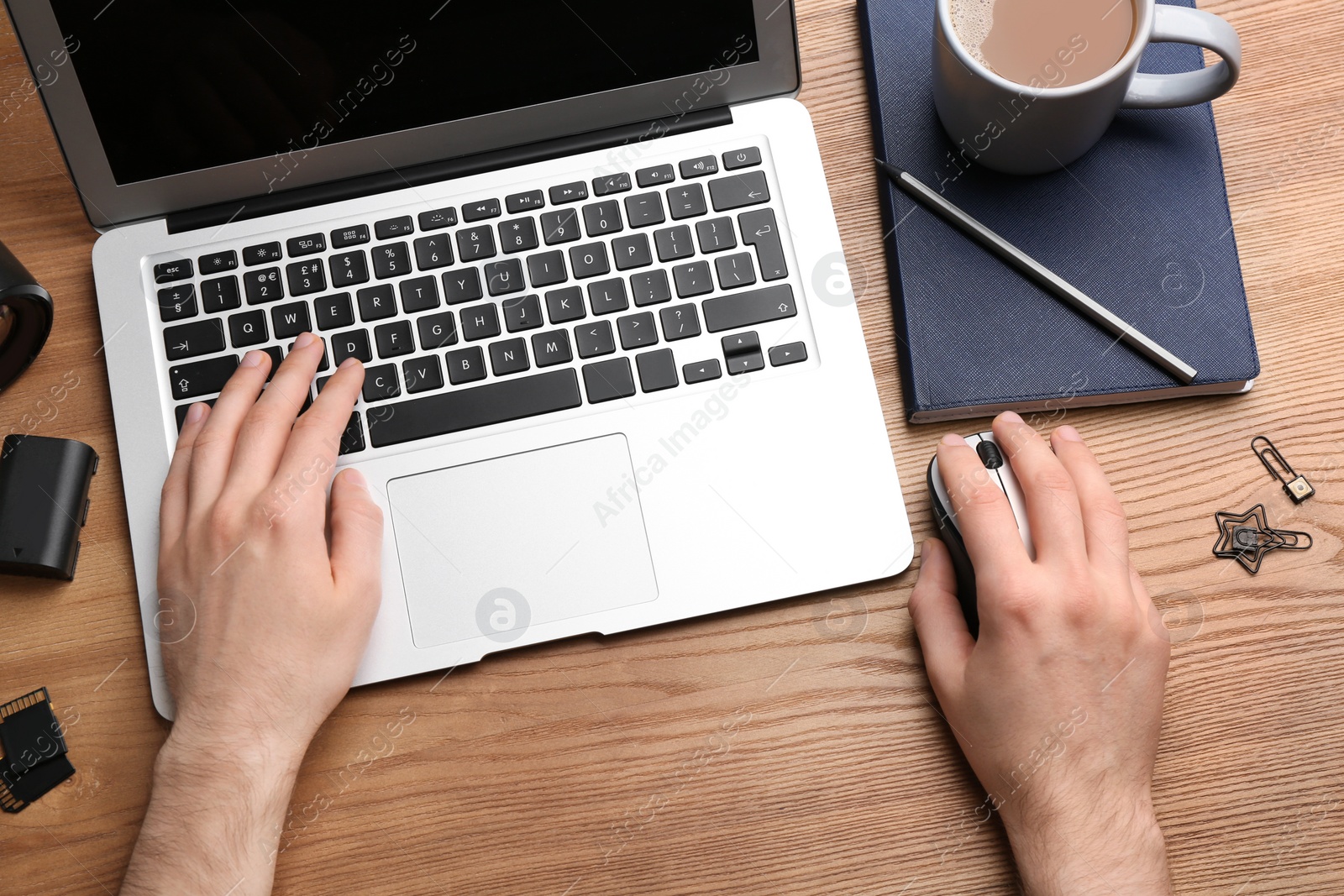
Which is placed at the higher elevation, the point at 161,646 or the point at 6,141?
the point at 6,141

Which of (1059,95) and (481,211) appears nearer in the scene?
(1059,95)

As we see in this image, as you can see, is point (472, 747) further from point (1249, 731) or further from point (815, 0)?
point (815, 0)

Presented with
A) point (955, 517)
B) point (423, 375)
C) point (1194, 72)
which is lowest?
point (955, 517)

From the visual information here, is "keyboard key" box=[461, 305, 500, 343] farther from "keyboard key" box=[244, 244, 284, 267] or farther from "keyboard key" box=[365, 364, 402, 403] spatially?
"keyboard key" box=[244, 244, 284, 267]

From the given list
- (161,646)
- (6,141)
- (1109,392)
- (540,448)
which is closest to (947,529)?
(1109,392)

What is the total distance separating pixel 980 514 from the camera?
684mm

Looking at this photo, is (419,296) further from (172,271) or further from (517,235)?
(172,271)

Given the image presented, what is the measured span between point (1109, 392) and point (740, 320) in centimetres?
30

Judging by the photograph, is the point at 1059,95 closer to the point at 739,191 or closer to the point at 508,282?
the point at 739,191

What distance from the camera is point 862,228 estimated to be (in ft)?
2.61

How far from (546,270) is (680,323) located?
12 centimetres

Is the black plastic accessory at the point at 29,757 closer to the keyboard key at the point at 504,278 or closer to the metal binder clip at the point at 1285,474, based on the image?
the keyboard key at the point at 504,278

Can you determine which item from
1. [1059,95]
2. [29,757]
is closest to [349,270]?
[29,757]

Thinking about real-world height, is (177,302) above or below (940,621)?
above
